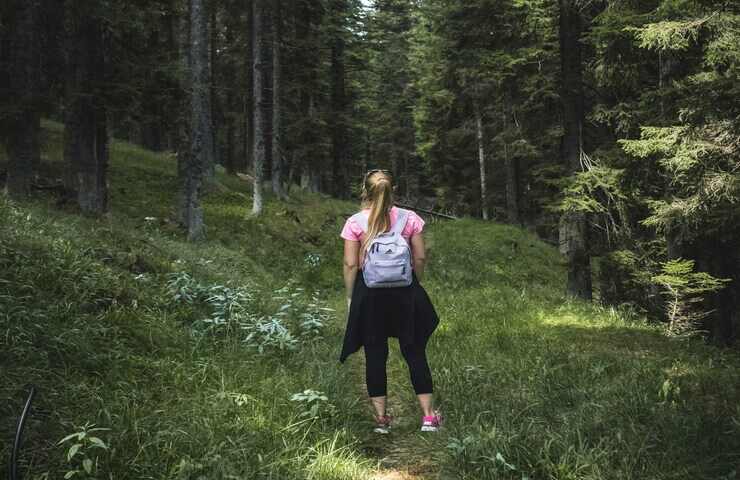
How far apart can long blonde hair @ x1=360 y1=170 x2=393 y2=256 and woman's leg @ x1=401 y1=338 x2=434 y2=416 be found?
1038 millimetres

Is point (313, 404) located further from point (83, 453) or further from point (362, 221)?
point (83, 453)

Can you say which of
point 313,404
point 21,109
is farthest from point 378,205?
point 21,109

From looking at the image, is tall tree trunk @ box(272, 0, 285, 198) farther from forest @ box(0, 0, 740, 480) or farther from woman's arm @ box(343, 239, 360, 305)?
woman's arm @ box(343, 239, 360, 305)

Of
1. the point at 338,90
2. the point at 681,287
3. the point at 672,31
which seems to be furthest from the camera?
the point at 338,90

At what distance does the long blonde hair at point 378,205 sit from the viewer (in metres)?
4.97

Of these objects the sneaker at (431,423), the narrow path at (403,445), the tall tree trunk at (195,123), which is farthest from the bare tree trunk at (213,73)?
the sneaker at (431,423)

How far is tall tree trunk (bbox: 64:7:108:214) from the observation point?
12.9m

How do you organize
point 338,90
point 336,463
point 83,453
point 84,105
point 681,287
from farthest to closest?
point 338,90 → point 84,105 → point 681,287 → point 336,463 → point 83,453

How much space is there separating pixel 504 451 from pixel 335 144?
28449mm

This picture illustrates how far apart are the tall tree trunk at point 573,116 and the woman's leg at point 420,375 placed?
27.5 feet

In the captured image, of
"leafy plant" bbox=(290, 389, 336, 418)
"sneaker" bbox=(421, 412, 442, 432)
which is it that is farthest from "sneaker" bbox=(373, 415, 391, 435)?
"leafy plant" bbox=(290, 389, 336, 418)

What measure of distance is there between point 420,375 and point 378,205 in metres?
1.62

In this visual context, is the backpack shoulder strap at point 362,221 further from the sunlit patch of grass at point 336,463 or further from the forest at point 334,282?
the sunlit patch of grass at point 336,463

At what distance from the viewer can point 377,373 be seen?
5133 millimetres
